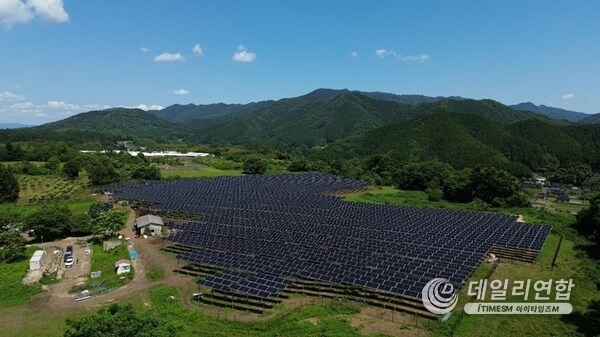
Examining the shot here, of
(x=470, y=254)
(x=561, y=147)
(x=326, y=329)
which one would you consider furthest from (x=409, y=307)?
(x=561, y=147)

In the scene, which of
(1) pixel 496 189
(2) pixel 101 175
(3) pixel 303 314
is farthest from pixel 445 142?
(3) pixel 303 314

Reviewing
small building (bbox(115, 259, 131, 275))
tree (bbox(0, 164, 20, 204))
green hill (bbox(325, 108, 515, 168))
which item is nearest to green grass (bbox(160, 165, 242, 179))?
tree (bbox(0, 164, 20, 204))

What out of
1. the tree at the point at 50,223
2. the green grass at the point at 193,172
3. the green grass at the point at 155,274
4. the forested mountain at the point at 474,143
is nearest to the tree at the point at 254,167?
the green grass at the point at 193,172

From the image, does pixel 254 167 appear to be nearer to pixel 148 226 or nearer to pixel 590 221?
pixel 148 226

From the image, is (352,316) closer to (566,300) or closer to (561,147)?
(566,300)

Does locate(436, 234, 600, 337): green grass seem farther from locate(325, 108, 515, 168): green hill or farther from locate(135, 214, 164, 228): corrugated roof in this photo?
locate(325, 108, 515, 168): green hill

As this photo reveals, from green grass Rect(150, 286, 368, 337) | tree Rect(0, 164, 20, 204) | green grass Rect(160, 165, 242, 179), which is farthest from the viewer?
green grass Rect(160, 165, 242, 179)
